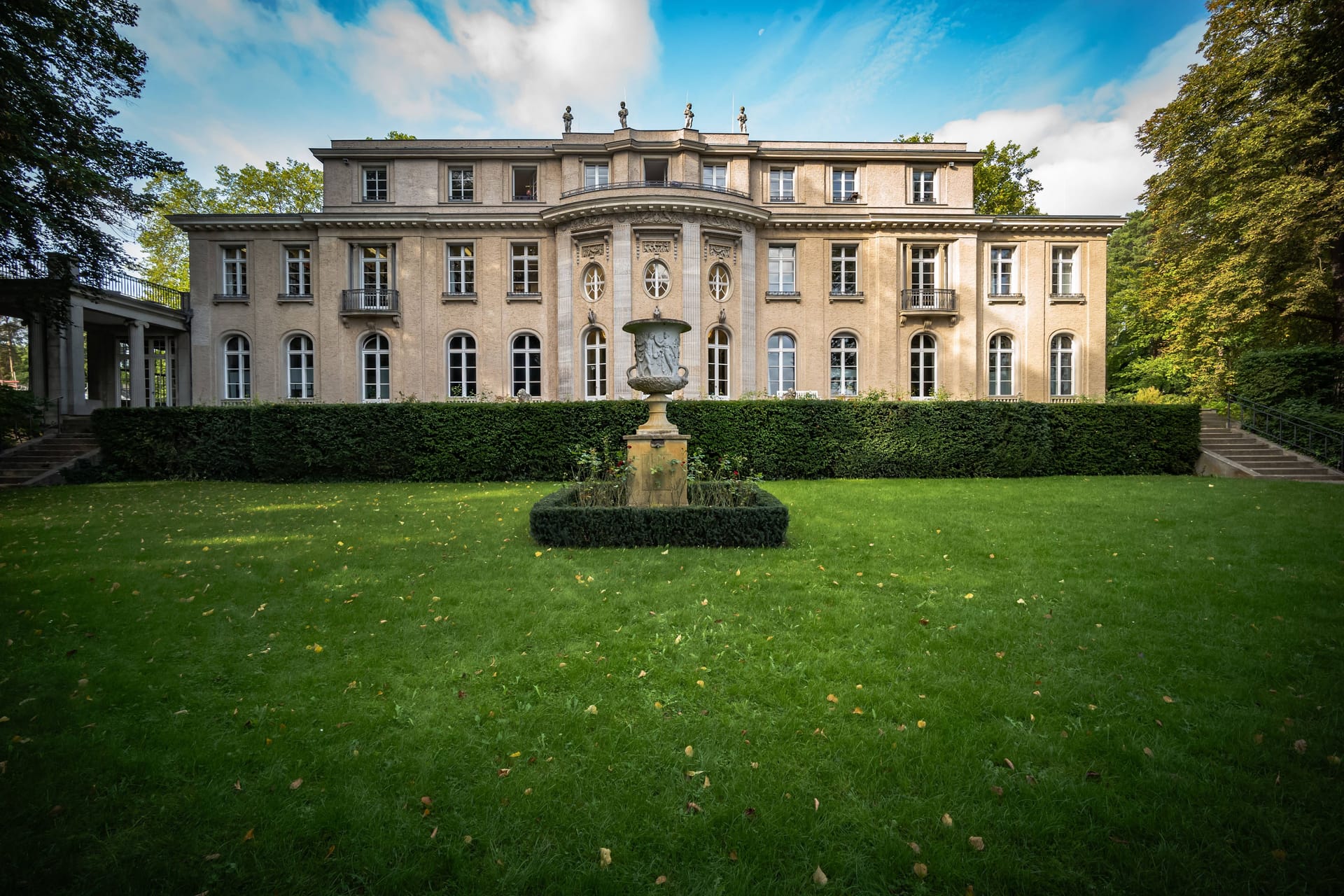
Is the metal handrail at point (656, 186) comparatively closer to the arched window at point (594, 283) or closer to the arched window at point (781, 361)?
the arched window at point (594, 283)

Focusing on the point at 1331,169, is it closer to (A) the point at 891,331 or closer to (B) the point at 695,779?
(A) the point at 891,331

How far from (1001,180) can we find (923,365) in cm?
1347

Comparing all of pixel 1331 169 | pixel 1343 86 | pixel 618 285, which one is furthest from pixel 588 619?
pixel 1343 86

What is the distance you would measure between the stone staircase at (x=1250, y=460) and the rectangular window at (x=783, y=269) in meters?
14.6

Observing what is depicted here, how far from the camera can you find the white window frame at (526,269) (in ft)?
74.4

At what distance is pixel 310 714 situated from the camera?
3.27 meters

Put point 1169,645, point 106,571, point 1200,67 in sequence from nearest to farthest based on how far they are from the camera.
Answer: point 1169,645, point 106,571, point 1200,67

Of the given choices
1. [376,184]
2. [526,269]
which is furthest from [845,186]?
[376,184]

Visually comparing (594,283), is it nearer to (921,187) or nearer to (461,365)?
(461,365)

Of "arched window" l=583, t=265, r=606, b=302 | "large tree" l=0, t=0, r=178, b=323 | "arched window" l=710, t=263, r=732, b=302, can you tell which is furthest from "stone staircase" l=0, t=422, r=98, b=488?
"arched window" l=710, t=263, r=732, b=302

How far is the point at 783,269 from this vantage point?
75.5 feet

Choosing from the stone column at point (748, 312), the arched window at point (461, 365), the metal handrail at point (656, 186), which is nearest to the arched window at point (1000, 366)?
the stone column at point (748, 312)

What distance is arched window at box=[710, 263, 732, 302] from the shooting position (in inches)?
836

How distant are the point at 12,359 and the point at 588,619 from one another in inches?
3113
